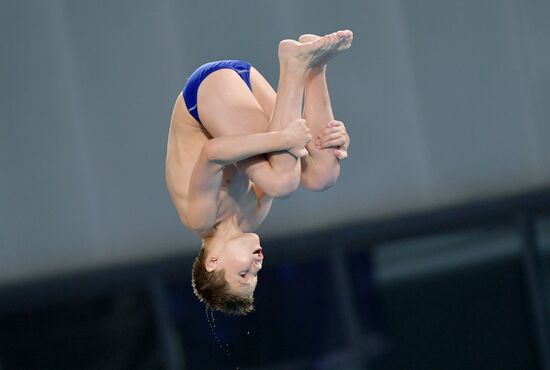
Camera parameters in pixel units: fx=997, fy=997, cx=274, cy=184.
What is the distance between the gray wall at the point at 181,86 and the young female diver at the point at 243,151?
1928 mm

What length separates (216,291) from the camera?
3355mm

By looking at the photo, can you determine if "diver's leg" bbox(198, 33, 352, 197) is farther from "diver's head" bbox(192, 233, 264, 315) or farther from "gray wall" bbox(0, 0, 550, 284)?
"gray wall" bbox(0, 0, 550, 284)

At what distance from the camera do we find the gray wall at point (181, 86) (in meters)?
5.31

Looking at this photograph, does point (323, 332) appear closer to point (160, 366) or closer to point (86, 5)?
point (160, 366)

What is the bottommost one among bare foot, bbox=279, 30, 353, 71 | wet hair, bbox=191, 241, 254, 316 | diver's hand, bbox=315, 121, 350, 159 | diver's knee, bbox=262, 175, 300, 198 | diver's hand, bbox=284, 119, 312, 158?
wet hair, bbox=191, 241, 254, 316

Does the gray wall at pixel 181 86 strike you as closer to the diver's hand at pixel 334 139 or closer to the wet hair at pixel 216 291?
the wet hair at pixel 216 291

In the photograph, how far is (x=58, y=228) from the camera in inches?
210

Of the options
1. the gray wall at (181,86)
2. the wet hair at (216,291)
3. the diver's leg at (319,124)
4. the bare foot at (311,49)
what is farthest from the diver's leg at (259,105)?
the gray wall at (181,86)

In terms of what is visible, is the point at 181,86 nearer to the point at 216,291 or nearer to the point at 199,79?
the point at 199,79

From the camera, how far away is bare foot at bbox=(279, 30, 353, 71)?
315cm

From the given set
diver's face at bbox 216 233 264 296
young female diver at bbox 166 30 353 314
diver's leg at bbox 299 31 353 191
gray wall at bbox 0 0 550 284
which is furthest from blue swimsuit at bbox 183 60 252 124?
gray wall at bbox 0 0 550 284

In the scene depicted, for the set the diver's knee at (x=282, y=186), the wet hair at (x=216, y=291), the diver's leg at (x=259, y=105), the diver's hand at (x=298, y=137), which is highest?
the diver's leg at (x=259, y=105)

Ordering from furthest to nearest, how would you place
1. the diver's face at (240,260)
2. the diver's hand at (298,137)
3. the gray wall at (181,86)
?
the gray wall at (181,86)
the diver's face at (240,260)
the diver's hand at (298,137)

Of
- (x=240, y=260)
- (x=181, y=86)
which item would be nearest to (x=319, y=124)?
(x=240, y=260)
